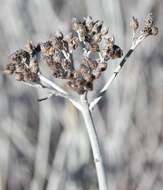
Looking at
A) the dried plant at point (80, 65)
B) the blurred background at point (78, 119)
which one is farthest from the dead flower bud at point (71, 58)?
the blurred background at point (78, 119)

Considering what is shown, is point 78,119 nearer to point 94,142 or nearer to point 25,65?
point 25,65

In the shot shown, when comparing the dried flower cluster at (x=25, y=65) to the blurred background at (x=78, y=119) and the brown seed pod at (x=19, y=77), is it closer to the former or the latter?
the brown seed pod at (x=19, y=77)

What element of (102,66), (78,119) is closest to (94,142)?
(102,66)

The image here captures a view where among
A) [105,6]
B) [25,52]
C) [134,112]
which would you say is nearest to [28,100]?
[134,112]

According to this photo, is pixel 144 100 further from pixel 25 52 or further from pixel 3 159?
pixel 25 52

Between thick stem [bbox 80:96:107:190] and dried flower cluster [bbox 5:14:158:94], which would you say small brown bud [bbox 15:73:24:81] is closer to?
dried flower cluster [bbox 5:14:158:94]
